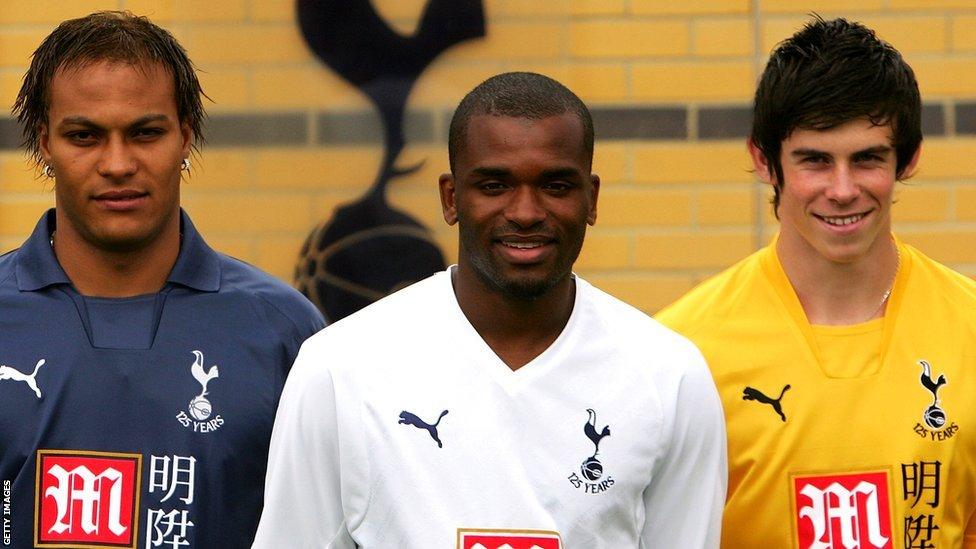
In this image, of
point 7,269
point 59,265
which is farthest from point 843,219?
point 7,269

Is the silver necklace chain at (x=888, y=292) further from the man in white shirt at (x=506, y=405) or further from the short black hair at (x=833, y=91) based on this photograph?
the man in white shirt at (x=506, y=405)

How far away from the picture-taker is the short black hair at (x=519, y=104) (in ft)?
12.0

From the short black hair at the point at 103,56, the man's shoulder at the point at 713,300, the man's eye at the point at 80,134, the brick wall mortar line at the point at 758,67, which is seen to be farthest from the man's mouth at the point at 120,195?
the brick wall mortar line at the point at 758,67

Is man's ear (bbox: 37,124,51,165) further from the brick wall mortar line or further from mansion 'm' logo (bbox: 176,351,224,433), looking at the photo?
the brick wall mortar line

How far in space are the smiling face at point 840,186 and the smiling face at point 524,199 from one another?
672mm

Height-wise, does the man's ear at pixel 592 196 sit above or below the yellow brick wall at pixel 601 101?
below

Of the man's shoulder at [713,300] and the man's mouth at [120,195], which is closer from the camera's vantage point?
the man's mouth at [120,195]

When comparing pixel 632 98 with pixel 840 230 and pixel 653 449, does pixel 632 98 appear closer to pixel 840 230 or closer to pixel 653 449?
pixel 840 230

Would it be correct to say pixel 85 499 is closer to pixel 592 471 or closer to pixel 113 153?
pixel 113 153

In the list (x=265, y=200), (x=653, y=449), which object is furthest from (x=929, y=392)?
(x=265, y=200)

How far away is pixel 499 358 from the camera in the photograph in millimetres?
3697

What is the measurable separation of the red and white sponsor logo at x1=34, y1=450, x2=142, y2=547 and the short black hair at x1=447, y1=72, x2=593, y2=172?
941 millimetres

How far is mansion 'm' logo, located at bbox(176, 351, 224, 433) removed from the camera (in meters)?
3.89

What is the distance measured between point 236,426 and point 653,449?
2.97 feet
